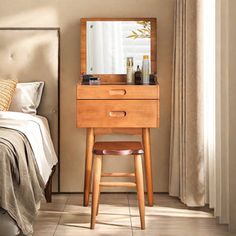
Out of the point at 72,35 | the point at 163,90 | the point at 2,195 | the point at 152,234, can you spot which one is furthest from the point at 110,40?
the point at 2,195

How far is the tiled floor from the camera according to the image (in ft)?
10.5

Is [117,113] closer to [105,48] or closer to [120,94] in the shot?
[120,94]

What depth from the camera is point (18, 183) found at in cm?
261

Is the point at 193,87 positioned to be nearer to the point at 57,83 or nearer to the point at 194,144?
the point at 194,144

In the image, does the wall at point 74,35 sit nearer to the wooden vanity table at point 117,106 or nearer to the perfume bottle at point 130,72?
the perfume bottle at point 130,72

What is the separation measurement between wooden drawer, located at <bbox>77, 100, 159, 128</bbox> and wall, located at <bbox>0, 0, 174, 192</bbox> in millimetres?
540

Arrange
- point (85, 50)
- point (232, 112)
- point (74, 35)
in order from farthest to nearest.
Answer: point (74, 35)
point (85, 50)
point (232, 112)

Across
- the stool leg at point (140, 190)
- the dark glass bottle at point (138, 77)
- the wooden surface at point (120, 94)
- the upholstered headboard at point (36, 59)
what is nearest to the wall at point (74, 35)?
the upholstered headboard at point (36, 59)

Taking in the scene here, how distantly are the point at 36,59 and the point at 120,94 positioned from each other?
88 cm

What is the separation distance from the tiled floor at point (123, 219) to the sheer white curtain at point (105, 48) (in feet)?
3.46

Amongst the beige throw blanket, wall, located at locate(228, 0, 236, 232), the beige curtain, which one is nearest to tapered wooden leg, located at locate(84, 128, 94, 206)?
the beige curtain

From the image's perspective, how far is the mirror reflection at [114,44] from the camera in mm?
4184

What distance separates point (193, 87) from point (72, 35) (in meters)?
1.18

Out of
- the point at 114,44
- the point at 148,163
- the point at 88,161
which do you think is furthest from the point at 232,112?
the point at 114,44
